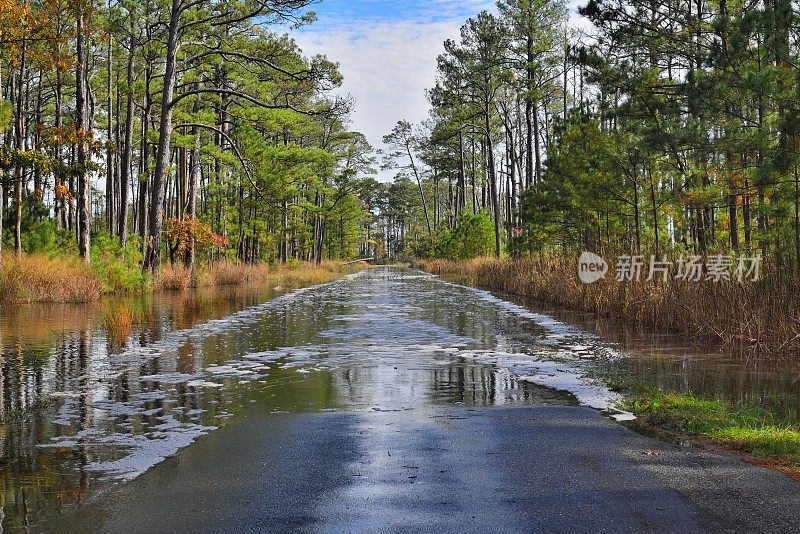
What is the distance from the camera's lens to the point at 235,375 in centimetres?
838

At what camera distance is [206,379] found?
8.08 metres

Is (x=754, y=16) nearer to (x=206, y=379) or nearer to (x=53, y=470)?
(x=206, y=379)

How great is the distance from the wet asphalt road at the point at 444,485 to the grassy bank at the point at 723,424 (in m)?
0.34

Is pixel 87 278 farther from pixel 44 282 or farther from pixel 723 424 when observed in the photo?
pixel 723 424

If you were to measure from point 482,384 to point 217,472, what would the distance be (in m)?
3.96

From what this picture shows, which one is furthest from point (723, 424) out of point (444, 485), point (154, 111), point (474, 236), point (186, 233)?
point (474, 236)

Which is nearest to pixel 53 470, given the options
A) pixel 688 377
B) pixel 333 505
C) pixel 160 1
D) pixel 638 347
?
pixel 333 505

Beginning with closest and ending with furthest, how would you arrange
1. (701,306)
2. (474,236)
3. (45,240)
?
(701,306) < (45,240) < (474,236)

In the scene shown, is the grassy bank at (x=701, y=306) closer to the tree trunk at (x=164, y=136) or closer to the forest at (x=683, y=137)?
the forest at (x=683, y=137)

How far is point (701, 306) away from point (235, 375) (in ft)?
26.7

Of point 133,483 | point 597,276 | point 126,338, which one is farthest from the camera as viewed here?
point 597,276

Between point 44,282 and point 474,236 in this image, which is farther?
point 474,236

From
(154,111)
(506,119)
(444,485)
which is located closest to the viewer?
(444,485)

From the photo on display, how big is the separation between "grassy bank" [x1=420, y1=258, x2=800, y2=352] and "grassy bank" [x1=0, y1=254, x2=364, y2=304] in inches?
513
